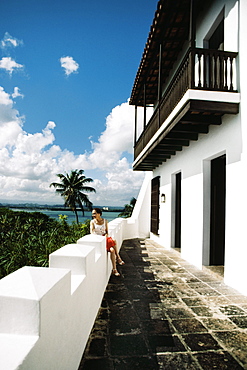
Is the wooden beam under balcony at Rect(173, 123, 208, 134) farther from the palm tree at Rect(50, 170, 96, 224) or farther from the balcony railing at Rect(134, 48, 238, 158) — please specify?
the palm tree at Rect(50, 170, 96, 224)

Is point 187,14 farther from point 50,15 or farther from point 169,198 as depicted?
point 169,198

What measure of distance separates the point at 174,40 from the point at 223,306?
24.3ft

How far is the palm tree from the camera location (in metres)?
30.9

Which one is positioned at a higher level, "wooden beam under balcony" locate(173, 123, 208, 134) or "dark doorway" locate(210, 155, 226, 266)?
"wooden beam under balcony" locate(173, 123, 208, 134)

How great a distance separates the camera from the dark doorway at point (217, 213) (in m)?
6.50

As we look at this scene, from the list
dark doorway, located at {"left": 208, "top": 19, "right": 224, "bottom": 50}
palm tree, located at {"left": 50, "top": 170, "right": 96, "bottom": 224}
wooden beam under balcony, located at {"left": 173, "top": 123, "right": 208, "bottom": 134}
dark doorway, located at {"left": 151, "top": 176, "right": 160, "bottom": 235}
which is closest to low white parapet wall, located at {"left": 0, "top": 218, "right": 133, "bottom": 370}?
wooden beam under balcony, located at {"left": 173, "top": 123, "right": 208, "bottom": 134}

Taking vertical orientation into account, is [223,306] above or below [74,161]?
below

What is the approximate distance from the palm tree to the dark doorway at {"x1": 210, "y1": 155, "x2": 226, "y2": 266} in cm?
2545

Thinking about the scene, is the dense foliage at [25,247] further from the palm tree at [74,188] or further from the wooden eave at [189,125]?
the palm tree at [74,188]

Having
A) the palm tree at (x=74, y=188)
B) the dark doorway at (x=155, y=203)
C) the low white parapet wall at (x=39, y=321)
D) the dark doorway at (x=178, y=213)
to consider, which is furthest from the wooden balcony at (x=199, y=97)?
the palm tree at (x=74, y=188)

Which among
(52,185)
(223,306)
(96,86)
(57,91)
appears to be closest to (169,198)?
(223,306)

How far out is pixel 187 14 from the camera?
22.8 feet

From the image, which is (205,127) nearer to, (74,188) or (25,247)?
(25,247)

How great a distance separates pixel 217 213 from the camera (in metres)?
6.52
